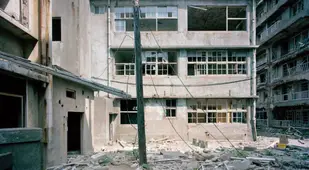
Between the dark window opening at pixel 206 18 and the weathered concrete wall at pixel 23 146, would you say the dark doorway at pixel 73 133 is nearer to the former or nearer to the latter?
the weathered concrete wall at pixel 23 146

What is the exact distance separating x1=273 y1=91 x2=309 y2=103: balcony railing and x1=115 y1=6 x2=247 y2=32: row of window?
11240mm

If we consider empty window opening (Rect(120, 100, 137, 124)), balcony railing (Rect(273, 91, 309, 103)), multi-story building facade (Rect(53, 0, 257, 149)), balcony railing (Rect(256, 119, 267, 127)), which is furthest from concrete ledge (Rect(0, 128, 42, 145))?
balcony railing (Rect(256, 119, 267, 127))

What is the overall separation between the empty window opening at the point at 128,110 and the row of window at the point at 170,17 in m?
5.91

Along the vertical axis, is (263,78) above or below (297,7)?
below

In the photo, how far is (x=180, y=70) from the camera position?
1708cm

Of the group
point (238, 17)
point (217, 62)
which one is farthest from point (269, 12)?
point (217, 62)

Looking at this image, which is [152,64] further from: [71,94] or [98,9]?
[71,94]

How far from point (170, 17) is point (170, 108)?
24.1 ft

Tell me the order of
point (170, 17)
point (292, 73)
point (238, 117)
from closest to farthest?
point (238, 117)
point (170, 17)
point (292, 73)

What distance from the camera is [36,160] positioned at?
2.15 metres

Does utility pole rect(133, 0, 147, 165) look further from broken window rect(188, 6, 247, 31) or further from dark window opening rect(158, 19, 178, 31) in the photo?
broken window rect(188, 6, 247, 31)

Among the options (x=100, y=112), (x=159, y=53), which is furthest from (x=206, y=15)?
(x=100, y=112)

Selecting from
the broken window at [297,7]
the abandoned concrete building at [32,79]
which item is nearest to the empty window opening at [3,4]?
the abandoned concrete building at [32,79]

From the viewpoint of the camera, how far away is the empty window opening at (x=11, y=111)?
7.15 m
